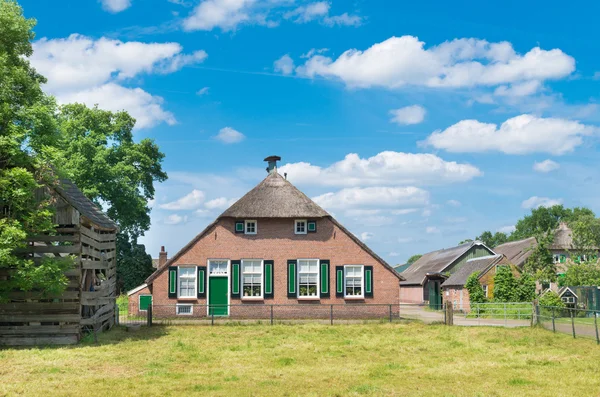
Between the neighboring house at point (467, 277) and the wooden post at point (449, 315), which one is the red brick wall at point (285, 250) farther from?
the neighboring house at point (467, 277)

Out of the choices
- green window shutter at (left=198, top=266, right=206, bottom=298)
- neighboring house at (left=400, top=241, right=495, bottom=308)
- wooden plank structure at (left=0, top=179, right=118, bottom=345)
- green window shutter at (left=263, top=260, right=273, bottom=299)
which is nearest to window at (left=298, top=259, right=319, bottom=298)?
green window shutter at (left=263, top=260, right=273, bottom=299)

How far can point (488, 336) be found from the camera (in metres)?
23.2

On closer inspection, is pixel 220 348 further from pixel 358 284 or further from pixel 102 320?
pixel 358 284

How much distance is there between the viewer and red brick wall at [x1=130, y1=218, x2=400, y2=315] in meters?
32.3

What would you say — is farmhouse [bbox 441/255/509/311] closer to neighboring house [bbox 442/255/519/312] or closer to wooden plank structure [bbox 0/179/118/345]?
neighboring house [bbox 442/255/519/312]

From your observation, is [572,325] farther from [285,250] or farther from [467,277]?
[467,277]

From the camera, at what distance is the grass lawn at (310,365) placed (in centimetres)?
1294

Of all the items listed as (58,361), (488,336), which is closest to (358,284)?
(488,336)

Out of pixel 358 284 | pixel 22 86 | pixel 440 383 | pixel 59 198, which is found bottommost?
pixel 440 383

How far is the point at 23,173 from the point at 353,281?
18.1 metres

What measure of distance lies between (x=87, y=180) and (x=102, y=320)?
76.2ft

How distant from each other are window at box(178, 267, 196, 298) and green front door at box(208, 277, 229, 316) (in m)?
0.79

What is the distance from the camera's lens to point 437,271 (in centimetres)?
5212

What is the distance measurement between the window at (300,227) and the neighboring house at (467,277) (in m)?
13.3
